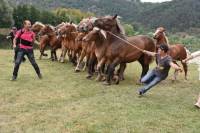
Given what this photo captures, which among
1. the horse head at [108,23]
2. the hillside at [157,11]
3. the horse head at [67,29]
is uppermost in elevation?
the horse head at [108,23]

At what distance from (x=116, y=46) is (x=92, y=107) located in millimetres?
4405

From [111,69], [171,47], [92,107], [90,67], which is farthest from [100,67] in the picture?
[92,107]

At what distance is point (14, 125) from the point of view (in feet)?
31.6

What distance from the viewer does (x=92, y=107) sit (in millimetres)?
11406

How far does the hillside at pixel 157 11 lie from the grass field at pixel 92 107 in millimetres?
81401

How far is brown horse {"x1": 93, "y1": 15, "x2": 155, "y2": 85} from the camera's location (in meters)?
15.4

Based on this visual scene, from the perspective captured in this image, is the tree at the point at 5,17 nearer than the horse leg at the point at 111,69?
No

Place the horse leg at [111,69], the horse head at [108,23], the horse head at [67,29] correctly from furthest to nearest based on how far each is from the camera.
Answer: the horse head at [67,29]
the horse head at [108,23]
the horse leg at [111,69]

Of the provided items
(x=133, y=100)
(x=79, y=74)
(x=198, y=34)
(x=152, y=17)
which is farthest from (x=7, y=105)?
(x=152, y=17)

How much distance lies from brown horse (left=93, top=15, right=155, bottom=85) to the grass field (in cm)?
83

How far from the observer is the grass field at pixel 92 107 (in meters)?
9.52

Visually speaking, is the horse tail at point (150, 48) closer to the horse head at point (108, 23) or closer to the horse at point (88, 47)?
the horse head at point (108, 23)

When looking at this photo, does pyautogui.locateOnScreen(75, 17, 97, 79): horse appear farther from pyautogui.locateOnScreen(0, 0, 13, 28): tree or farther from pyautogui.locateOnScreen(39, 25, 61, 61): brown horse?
pyautogui.locateOnScreen(0, 0, 13, 28): tree

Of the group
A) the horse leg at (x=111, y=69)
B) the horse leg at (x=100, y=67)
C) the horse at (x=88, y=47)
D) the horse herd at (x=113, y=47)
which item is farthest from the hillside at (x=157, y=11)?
the horse leg at (x=111, y=69)
